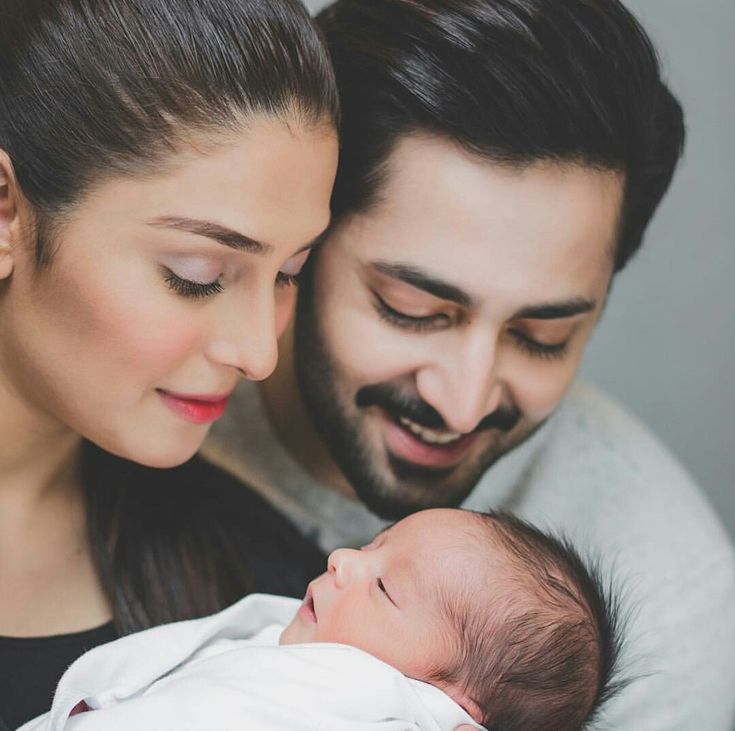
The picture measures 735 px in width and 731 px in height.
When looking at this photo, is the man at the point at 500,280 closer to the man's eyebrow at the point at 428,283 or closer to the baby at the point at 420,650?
the man's eyebrow at the point at 428,283

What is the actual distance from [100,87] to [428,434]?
2.56ft

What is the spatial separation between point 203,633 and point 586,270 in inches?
29.8

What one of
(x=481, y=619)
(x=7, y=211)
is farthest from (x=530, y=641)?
(x=7, y=211)

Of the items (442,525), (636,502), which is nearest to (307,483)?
(636,502)

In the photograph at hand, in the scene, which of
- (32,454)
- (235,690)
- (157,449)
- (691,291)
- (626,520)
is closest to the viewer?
(235,690)

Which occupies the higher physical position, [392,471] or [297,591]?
[392,471]

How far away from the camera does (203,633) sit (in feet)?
5.00

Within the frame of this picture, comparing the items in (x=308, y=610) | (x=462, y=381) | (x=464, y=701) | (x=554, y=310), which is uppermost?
(x=554, y=310)

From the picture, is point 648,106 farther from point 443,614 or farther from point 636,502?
point 443,614

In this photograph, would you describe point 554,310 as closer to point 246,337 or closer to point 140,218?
point 246,337

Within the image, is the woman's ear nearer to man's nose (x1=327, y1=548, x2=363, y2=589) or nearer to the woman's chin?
the woman's chin

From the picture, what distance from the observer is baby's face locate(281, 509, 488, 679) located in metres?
1.42

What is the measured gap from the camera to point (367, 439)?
1939 millimetres

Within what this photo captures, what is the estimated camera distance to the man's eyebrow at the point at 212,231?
1369 mm
